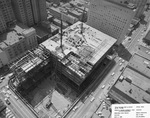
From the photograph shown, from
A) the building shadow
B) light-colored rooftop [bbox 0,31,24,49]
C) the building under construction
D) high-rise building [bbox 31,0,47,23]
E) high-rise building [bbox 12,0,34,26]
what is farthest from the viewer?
the building shadow

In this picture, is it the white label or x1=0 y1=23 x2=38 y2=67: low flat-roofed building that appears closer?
the white label

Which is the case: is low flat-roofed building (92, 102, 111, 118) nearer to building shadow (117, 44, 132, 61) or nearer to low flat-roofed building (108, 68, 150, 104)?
low flat-roofed building (108, 68, 150, 104)

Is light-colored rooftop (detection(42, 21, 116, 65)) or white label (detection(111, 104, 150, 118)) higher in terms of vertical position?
light-colored rooftop (detection(42, 21, 116, 65))

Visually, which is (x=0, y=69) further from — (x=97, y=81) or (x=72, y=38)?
(x=97, y=81)

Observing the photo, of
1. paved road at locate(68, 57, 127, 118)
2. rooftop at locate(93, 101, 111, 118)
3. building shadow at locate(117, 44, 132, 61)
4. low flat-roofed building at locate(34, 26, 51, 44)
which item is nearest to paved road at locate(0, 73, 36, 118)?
paved road at locate(68, 57, 127, 118)

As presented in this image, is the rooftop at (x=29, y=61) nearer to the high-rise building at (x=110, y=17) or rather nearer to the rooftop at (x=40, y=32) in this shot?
the rooftop at (x=40, y=32)

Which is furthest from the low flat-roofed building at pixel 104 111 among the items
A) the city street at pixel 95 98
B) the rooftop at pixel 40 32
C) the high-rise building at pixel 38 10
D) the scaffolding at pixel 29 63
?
the high-rise building at pixel 38 10

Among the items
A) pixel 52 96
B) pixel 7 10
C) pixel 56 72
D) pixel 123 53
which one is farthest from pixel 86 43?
pixel 7 10

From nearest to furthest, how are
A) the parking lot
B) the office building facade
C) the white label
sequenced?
the white label < the parking lot < the office building facade
